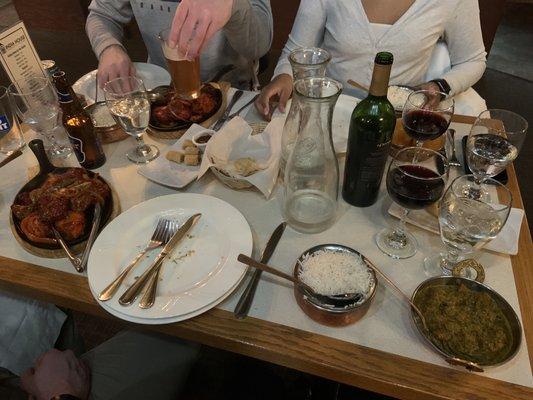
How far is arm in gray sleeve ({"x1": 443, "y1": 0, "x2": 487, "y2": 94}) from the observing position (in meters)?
1.58

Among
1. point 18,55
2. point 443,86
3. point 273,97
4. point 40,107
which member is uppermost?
point 18,55

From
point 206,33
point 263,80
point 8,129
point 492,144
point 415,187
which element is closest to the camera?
point 415,187

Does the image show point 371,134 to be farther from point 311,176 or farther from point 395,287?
point 395,287

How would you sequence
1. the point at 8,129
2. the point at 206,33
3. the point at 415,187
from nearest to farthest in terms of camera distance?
the point at 415,187 → the point at 206,33 → the point at 8,129

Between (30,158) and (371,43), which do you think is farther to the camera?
(371,43)

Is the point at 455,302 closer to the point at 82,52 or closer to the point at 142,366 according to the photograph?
the point at 142,366

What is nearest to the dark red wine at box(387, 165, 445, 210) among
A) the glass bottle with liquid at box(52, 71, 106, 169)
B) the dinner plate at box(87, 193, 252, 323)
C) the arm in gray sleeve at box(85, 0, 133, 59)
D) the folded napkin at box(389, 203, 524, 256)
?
the folded napkin at box(389, 203, 524, 256)

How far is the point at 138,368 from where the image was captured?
108 cm

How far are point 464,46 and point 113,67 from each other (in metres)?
1.44

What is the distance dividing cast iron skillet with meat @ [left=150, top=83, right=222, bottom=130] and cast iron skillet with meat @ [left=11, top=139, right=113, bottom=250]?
0.31 metres

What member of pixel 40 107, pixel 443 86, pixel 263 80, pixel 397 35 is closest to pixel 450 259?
pixel 443 86

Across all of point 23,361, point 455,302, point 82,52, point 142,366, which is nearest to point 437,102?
point 455,302

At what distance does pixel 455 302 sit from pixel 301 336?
31 cm

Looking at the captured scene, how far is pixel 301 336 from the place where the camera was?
790 mm
